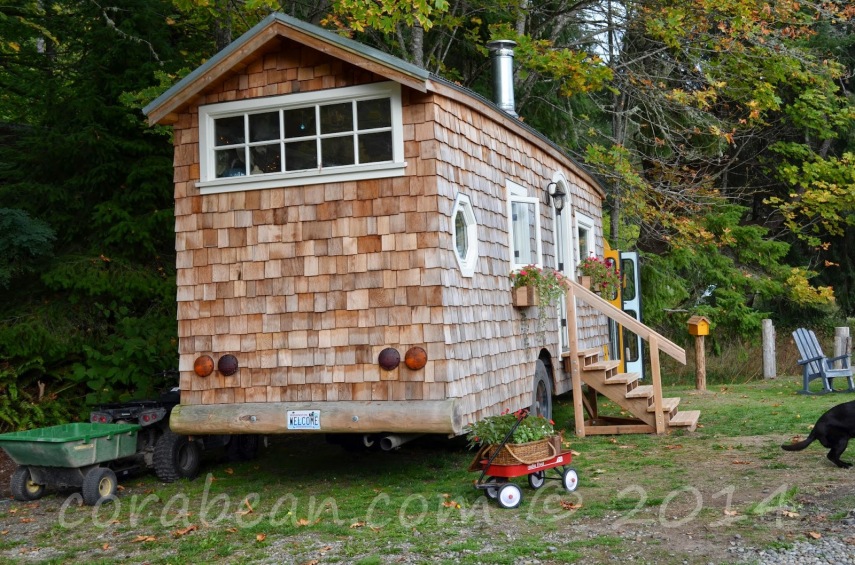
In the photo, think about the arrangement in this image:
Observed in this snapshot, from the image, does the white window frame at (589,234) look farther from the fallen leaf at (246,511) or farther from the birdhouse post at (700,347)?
the fallen leaf at (246,511)

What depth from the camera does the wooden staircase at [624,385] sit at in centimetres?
988

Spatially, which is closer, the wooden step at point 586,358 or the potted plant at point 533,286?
the potted plant at point 533,286

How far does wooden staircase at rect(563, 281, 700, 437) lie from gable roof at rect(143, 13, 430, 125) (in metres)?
3.61

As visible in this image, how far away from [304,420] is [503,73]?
6.38 meters

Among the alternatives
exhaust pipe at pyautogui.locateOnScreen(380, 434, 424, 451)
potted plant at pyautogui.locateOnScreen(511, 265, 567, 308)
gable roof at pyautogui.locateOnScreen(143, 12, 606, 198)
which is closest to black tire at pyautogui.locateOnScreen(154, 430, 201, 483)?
exhaust pipe at pyautogui.locateOnScreen(380, 434, 424, 451)

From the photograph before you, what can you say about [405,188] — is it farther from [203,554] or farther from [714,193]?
[714,193]

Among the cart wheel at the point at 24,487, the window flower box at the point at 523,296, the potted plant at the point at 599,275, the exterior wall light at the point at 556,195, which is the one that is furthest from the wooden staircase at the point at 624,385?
the cart wheel at the point at 24,487

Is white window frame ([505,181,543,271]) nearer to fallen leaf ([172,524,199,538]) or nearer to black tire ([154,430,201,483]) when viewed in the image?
black tire ([154,430,201,483])

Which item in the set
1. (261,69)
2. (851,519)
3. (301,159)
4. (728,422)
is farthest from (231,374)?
(728,422)

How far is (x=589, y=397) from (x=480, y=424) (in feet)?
15.9

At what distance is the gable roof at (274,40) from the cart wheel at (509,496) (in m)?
3.12

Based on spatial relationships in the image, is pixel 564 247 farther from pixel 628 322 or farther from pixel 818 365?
pixel 818 365

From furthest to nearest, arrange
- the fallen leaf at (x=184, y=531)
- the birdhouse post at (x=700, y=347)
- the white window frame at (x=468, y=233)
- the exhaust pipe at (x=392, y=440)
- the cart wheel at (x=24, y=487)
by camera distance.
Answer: the birdhouse post at (x=700, y=347) < the cart wheel at (x=24, y=487) < the white window frame at (x=468, y=233) < the exhaust pipe at (x=392, y=440) < the fallen leaf at (x=184, y=531)

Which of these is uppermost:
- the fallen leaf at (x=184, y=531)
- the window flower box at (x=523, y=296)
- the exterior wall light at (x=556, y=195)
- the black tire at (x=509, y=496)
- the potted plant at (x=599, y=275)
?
the exterior wall light at (x=556, y=195)
